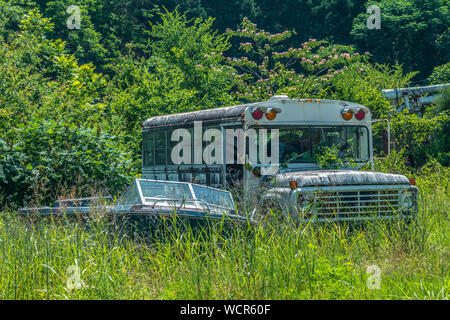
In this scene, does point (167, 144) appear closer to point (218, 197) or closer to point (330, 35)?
point (218, 197)

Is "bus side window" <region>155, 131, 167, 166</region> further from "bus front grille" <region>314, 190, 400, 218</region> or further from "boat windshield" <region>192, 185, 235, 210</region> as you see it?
"bus front grille" <region>314, 190, 400, 218</region>

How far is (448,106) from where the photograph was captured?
20.1 meters

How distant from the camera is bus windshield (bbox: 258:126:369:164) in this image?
10000mm

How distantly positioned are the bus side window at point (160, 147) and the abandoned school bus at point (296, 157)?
0.84 m

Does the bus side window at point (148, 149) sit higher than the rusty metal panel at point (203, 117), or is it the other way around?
the rusty metal panel at point (203, 117)

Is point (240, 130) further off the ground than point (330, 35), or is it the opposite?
point (330, 35)

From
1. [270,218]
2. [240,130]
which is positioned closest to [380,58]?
[240,130]

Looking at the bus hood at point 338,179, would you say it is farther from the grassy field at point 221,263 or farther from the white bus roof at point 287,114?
the white bus roof at point 287,114

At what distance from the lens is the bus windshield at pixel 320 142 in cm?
1000

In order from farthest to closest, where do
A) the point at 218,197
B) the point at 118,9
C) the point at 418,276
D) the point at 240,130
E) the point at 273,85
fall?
the point at 118,9, the point at 273,85, the point at 240,130, the point at 218,197, the point at 418,276

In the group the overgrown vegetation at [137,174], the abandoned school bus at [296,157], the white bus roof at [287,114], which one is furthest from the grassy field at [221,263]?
the white bus roof at [287,114]

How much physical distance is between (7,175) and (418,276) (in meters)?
7.93

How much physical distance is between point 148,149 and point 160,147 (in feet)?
2.48

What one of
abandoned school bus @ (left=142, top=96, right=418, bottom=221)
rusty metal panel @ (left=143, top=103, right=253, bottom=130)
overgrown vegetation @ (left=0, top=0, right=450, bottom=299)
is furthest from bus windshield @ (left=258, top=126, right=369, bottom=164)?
rusty metal panel @ (left=143, top=103, right=253, bottom=130)
